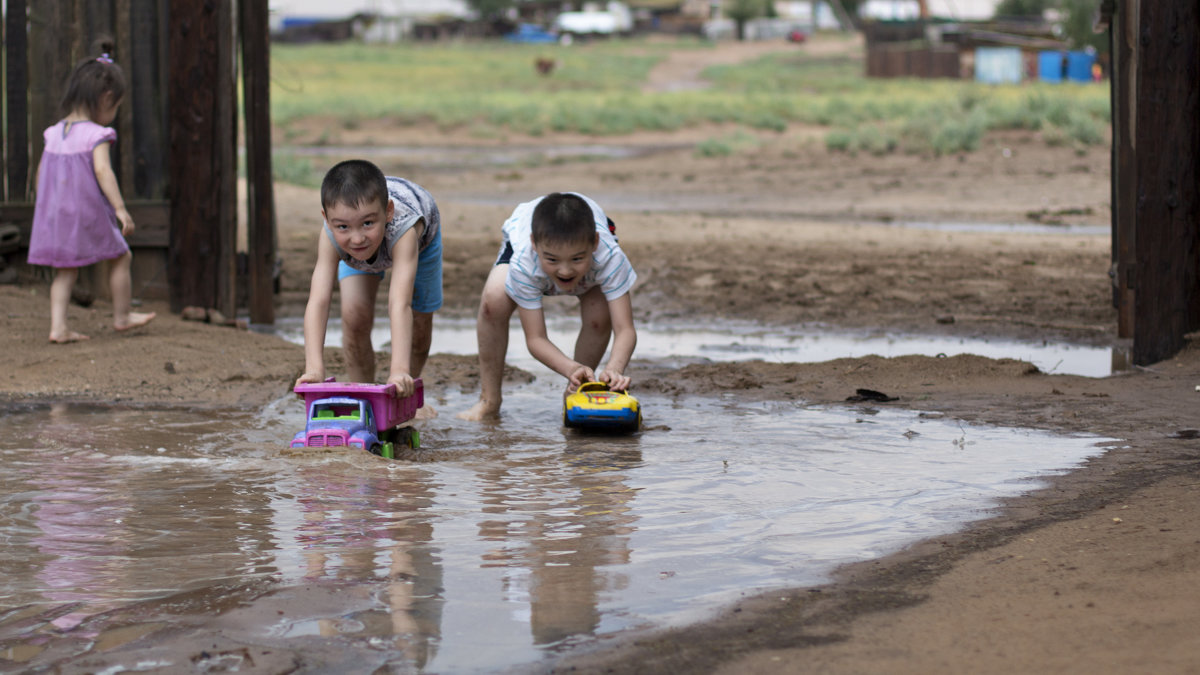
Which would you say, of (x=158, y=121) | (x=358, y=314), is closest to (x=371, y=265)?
(x=358, y=314)

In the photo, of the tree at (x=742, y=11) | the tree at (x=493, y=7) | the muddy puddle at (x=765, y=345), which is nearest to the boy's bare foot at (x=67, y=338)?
the muddy puddle at (x=765, y=345)

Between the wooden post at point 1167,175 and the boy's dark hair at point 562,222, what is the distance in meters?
3.36

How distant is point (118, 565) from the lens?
11.6 feet

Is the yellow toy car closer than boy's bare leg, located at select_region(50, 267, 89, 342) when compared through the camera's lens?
Yes

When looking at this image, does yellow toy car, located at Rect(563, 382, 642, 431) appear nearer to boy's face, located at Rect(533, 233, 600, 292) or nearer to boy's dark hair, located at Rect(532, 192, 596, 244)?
boy's face, located at Rect(533, 233, 600, 292)

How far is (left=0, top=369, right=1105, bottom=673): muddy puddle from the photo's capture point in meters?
3.02

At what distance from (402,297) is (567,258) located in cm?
70

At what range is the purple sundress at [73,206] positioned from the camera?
730cm

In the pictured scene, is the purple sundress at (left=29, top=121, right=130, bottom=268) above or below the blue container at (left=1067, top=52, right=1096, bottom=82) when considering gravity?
below

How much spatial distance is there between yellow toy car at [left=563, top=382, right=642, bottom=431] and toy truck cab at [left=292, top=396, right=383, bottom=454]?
0.87 m

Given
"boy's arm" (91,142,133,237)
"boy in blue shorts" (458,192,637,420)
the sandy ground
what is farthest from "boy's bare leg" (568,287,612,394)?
"boy's arm" (91,142,133,237)

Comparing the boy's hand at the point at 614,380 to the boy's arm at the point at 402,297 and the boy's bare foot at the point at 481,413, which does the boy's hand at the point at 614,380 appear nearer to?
the boy's bare foot at the point at 481,413

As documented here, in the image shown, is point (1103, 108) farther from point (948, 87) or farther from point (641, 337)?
point (641, 337)

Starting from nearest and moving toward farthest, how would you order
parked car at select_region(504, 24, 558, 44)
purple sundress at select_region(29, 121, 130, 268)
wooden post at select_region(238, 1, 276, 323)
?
1. purple sundress at select_region(29, 121, 130, 268)
2. wooden post at select_region(238, 1, 276, 323)
3. parked car at select_region(504, 24, 558, 44)
